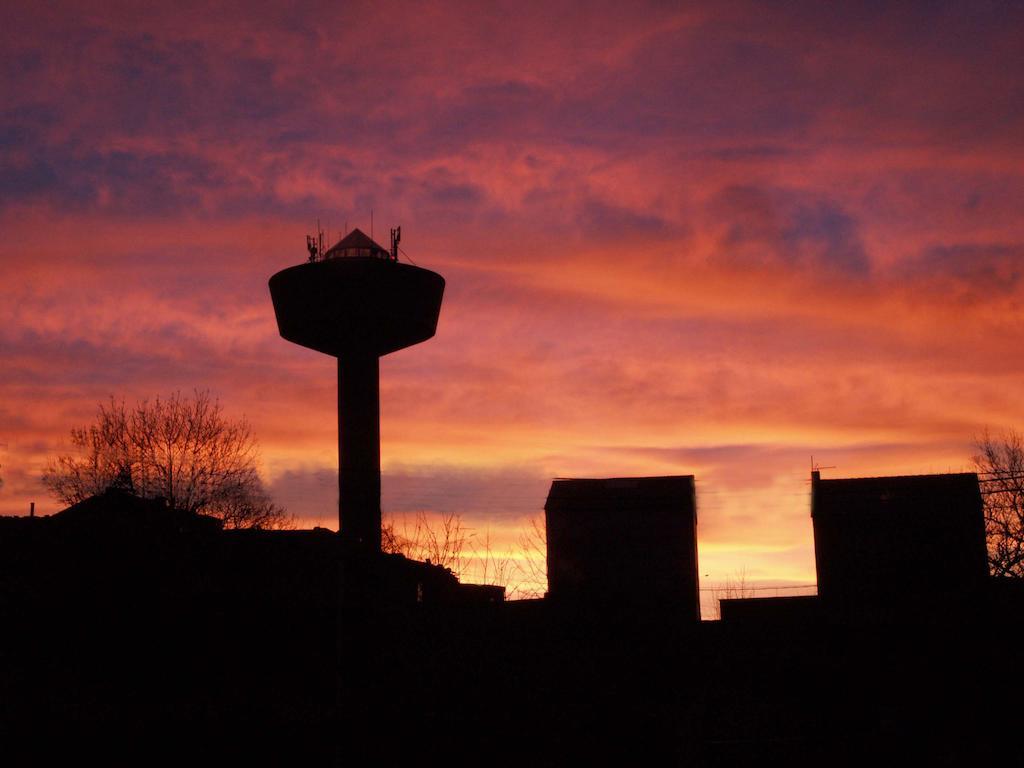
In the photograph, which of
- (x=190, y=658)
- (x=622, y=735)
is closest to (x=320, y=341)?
(x=190, y=658)

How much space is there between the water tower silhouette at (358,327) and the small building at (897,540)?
1889 centimetres

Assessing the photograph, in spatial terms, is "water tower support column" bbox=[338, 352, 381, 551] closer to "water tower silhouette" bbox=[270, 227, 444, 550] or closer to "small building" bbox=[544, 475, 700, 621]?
"water tower silhouette" bbox=[270, 227, 444, 550]

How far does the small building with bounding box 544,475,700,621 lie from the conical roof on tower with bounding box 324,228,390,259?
53.3ft

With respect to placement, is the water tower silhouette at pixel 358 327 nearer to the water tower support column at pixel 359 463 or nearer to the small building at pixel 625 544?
the water tower support column at pixel 359 463

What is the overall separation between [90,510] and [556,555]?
704 inches

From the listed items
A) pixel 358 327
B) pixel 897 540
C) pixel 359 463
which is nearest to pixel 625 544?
pixel 897 540

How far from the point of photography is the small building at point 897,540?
132 ft

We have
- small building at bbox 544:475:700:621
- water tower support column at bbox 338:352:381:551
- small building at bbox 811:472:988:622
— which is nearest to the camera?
small building at bbox 811:472:988:622

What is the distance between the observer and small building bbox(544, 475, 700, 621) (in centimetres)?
4238

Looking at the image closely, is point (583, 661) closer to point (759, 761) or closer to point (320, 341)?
point (759, 761)

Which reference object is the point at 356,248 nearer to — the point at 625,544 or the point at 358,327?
the point at 358,327

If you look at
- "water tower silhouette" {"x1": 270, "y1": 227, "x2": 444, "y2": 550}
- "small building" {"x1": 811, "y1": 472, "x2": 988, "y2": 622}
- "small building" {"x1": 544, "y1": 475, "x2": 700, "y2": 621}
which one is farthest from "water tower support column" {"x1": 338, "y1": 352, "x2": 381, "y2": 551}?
"small building" {"x1": 811, "y1": 472, "x2": 988, "y2": 622}

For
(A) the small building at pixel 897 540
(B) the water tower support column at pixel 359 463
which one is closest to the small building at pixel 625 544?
(A) the small building at pixel 897 540

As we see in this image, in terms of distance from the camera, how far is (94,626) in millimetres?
31938
